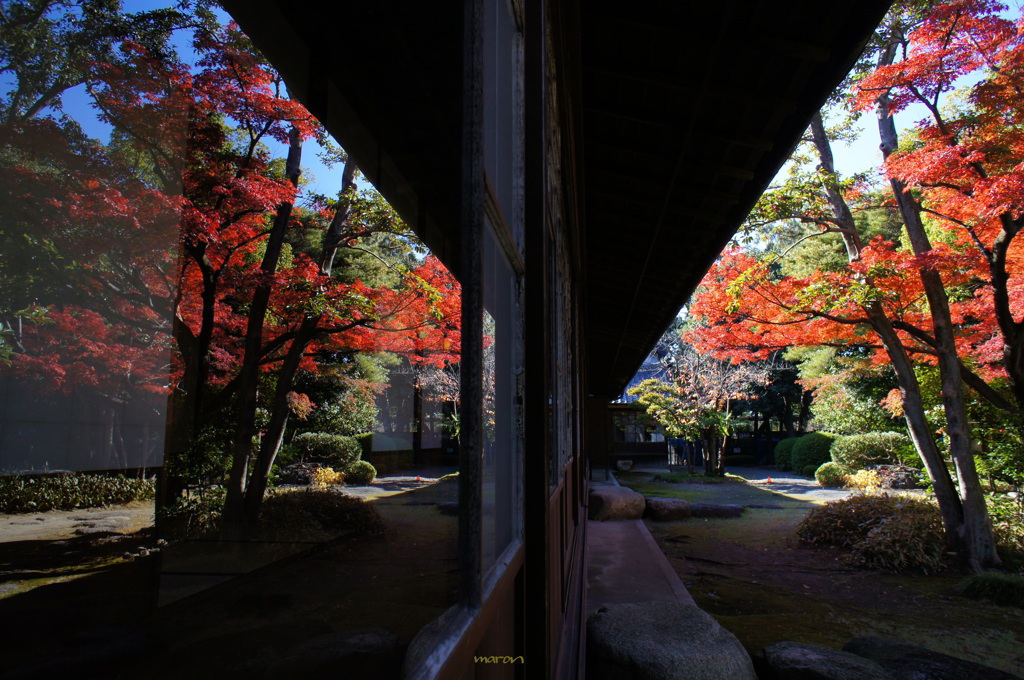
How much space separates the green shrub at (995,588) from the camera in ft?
19.2

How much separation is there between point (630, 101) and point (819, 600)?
5228mm

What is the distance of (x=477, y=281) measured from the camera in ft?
2.89

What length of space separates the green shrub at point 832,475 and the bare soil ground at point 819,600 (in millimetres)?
7446

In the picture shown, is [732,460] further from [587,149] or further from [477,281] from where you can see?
[477,281]

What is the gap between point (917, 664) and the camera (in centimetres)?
340

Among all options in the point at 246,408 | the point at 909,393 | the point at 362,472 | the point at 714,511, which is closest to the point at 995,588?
the point at 909,393

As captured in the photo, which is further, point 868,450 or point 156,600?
point 868,450

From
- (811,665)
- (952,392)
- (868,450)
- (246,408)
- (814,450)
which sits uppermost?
(952,392)

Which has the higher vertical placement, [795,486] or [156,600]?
[156,600]

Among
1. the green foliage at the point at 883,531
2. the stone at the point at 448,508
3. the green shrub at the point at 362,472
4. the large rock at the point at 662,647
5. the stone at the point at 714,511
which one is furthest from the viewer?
the stone at the point at 714,511

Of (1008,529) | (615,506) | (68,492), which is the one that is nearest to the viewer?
(68,492)

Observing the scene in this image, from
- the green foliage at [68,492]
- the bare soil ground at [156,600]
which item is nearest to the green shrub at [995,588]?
the bare soil ground at [156,600]

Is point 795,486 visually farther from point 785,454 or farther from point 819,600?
point 819,600

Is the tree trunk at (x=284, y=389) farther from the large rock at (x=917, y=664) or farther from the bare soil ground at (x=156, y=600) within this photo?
the large rock at (x=917, y=664)
